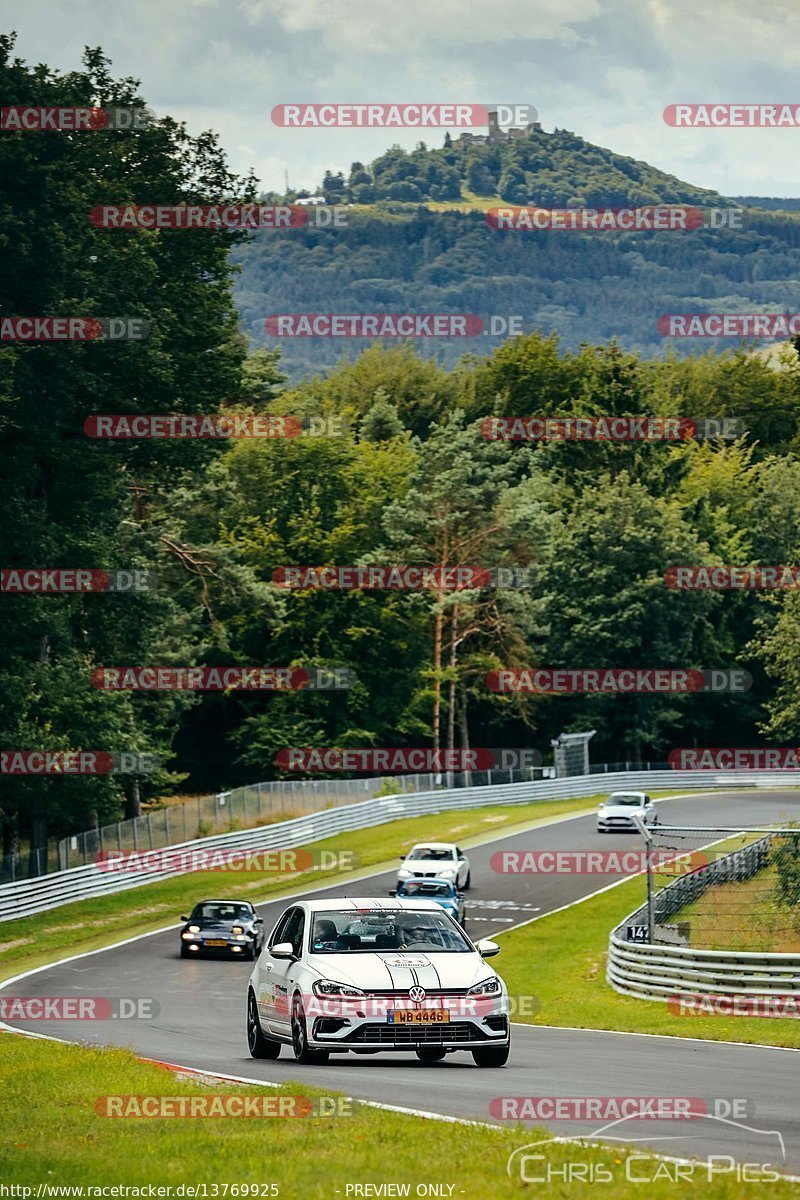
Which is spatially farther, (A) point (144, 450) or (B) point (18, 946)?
(A) point (144, 450)

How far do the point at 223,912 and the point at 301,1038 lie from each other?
20.1 m

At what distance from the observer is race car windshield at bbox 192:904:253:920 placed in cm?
3609

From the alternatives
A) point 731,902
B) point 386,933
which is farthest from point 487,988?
point 731,902

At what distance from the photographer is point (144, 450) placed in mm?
47531

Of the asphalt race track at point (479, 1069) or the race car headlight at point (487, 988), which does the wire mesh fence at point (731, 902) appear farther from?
the race car headlight at point (487, 988)

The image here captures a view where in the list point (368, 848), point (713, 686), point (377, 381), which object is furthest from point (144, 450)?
point (377, 381)

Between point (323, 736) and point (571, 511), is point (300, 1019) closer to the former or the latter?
point (323, 736)

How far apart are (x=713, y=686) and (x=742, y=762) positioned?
4371 mm

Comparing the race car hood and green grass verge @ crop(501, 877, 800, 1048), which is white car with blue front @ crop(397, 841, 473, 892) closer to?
green grass verge @ crop(501, 877, 800, 1048)

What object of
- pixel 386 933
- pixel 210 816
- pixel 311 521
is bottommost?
pixel 210 816

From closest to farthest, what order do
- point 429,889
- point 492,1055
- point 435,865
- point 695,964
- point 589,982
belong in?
1. point 492,1055
2. point 695,964
3. point 589,982
4. point 429,889
5. point 435,865

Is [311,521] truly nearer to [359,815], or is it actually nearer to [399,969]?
[359,815]

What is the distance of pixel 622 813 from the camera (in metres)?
58.0

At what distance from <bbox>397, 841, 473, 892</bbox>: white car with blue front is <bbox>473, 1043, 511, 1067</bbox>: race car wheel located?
25.2m
